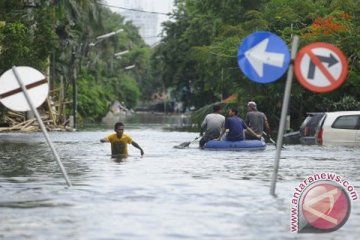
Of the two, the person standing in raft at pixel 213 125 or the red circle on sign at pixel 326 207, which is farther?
the person standing in raft at pixel 213 125

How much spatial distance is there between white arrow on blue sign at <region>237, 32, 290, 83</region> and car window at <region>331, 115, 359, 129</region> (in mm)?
15126

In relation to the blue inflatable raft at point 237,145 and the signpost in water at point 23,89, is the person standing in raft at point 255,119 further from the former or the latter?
the signpost in water at point 23,89

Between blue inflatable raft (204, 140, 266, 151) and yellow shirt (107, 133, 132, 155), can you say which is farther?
blue inflatable raft (204, 140, 266, 151)

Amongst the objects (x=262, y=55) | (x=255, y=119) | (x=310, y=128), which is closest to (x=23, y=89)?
(x=262, y=55)

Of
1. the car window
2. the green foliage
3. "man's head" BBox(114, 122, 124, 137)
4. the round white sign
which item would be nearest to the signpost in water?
the round white sign

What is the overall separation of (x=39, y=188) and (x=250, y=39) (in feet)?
14.8

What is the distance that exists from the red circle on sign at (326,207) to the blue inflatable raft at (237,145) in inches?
536

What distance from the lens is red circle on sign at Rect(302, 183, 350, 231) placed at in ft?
31.5

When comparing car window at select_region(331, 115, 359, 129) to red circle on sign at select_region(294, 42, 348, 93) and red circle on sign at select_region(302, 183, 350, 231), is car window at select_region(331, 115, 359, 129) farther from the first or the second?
red circle on sign at select_region(302, 183, 350, 231)

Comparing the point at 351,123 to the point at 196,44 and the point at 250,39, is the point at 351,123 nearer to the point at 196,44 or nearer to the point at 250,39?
the point at 250,39

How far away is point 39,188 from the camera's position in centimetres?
1362

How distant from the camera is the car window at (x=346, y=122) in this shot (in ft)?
85.6

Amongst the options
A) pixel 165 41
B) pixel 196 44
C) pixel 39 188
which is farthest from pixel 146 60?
pixel 39 188

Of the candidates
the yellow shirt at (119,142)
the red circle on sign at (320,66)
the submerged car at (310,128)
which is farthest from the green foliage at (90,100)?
the red circle on sign at (320,66)
